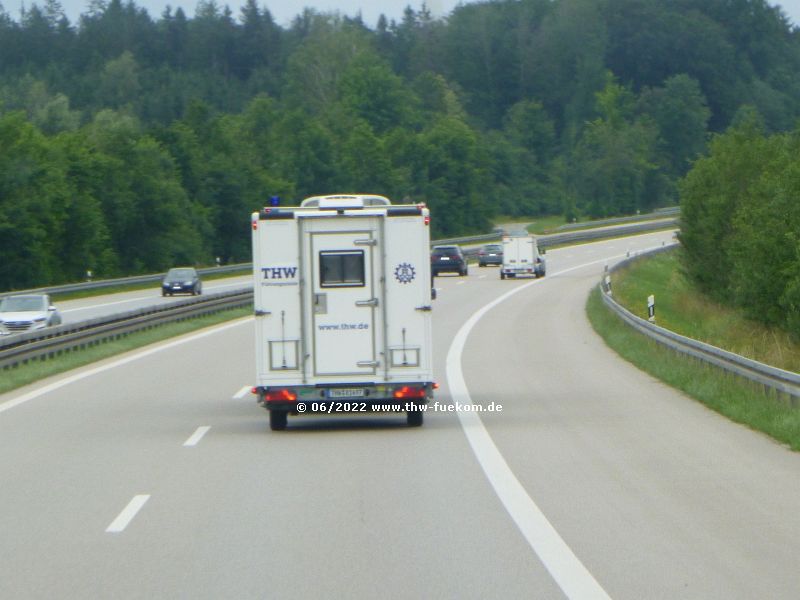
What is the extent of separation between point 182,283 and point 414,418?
147 ft

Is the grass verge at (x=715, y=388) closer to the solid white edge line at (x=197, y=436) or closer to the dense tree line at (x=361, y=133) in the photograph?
Answer: the solid white edge line at (x=197, y=436)

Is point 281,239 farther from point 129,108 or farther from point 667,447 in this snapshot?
point 129,108

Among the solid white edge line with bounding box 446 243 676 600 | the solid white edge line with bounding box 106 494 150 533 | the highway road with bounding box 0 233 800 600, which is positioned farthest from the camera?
the solid white edge line with bounding box 106 494 150 533

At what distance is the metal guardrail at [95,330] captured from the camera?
92.4 feet

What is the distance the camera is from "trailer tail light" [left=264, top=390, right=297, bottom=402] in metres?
17.2

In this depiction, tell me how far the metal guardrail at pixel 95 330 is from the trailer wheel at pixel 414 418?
11664 mm

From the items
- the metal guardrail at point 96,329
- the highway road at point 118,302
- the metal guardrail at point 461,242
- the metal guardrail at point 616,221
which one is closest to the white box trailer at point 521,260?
the metal guardrail at point 461,242

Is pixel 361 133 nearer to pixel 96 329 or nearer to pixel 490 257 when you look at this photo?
pixel 490 257

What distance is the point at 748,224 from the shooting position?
3878 centimetres

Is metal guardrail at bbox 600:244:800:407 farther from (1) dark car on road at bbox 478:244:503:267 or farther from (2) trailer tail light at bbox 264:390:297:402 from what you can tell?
(1) dark car on road at bbox 478:244:503:267

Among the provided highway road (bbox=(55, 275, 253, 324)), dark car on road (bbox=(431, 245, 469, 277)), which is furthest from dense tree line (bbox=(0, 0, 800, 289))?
dark car on road (bbox=(431, 245, 469, 277))

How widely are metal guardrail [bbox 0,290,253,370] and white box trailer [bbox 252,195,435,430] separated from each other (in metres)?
11.2

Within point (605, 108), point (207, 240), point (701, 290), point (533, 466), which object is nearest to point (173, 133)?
point (207, 240)

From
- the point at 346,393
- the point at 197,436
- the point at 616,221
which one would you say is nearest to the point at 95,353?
the point at 197,436
